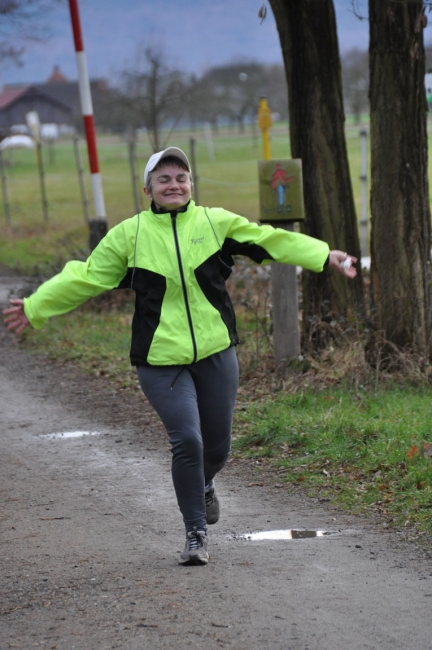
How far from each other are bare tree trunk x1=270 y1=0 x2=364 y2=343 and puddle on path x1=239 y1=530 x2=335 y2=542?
3671mm

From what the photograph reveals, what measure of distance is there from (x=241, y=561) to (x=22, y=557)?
3.76 feet

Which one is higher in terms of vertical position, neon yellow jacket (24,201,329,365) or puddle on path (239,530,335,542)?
neon yellow jacket (24,201,329,365)

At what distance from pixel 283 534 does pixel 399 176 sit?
4084 mm

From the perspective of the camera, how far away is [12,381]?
10.2 m

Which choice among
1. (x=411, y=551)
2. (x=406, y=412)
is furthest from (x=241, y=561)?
(x=406, y=412)

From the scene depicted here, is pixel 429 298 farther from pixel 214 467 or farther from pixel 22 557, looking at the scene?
pixel 22 557

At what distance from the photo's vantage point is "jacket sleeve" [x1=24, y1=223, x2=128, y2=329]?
4922 mm

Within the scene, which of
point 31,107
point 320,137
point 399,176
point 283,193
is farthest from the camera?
point 31,107

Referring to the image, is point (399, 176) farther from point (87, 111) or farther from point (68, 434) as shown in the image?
point (87, 111)

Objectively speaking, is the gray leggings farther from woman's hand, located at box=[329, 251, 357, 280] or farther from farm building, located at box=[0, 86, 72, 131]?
farm building, located at box=[0, 86, 72, 131]

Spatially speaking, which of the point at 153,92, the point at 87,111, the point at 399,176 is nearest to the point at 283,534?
the point at 399,176

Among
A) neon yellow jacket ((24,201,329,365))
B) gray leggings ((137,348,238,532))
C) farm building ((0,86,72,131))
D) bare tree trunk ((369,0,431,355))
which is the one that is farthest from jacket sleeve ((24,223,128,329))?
farm building ((0,86,72,131))

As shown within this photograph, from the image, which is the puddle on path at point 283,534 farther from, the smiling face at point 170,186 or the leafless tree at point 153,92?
the leafless tree at point 153,92

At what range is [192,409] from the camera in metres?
4.93
